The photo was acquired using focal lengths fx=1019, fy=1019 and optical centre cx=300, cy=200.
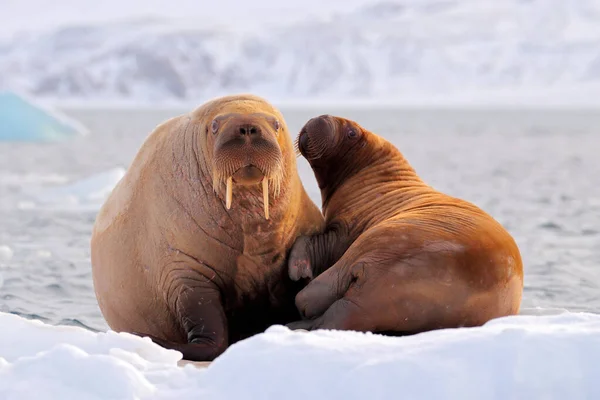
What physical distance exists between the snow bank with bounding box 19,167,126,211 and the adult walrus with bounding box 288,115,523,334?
968cm

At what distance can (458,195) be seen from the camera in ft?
64.0

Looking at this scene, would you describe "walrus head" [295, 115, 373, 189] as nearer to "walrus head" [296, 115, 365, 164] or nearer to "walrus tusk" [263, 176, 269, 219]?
"walrus head" [296, 115, 365, 164]

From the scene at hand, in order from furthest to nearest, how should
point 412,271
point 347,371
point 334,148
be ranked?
point 334,148 → point 412,271 → point 347,371

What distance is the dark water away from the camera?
26.9 feet

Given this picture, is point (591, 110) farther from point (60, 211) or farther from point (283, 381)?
point (283, 381)

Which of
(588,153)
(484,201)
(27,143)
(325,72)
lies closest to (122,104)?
(325,72)

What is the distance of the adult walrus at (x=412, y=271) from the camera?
193 inches

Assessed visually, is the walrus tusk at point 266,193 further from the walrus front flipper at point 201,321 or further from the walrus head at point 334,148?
the walrus head at point 334,148

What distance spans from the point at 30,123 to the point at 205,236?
27.8 metres

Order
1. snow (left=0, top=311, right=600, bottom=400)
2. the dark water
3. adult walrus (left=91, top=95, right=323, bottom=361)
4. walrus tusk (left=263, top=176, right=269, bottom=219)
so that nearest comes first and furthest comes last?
snow (left=0, top=311, right=600, bottom=400) < walrus tusk (left=263, top=176, right=269, bottom=219) < adult walrus (left=91, top=95, right=323, bottom=361) < the dark water

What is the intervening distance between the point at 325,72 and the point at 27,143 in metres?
86.7

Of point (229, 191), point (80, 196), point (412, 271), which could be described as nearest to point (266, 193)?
point (229, 191)

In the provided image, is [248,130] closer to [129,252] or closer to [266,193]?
[266,193]

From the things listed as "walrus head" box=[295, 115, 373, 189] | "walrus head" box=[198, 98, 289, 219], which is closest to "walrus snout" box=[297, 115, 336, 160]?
"walrus head" box=[295, 115, 373, 189]
